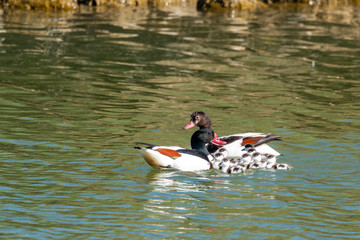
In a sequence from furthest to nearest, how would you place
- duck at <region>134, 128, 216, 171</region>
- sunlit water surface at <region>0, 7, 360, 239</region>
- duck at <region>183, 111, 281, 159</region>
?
duck at <region>183, 111, 281, 159</region> < duck at <region>134, 128, 216, 171</region> < sunlit water surface at <region>0, 7, 360, 239</region>

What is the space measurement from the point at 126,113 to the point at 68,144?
9.24 feet

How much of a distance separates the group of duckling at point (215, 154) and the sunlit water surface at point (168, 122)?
0.20m

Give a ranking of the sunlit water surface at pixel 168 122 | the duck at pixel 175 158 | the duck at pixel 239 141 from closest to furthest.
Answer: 1. the sunlit water surface at pixel 168 122
2. the duck at pixel 175 158
3. the duck at pixel 239 141

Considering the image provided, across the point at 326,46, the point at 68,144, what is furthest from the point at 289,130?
the point at 326,46

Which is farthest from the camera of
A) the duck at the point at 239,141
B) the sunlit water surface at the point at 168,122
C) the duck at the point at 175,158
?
the duck at the point at 239,141

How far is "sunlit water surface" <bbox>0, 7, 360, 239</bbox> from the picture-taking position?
29.5 ft

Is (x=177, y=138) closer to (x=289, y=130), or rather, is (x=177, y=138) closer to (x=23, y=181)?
(x=289, y=130)

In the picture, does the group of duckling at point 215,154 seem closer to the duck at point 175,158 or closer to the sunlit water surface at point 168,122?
the duck at point 175,158

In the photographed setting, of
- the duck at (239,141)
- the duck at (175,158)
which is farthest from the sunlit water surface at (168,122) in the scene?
the duck at (239,141)

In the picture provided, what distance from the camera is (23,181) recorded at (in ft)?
33.9

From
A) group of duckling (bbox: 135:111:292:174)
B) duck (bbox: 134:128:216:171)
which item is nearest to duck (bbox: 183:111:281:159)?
group of duckling (bbox: 135:111:292:174)

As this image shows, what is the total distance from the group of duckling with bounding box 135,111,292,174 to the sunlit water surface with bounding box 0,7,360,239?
205 mm

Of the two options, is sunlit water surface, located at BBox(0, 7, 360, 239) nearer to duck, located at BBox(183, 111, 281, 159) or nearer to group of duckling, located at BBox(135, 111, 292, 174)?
group of duckling, located at BBox(135, 111, 292, 174)

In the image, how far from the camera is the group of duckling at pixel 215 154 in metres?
11.3
